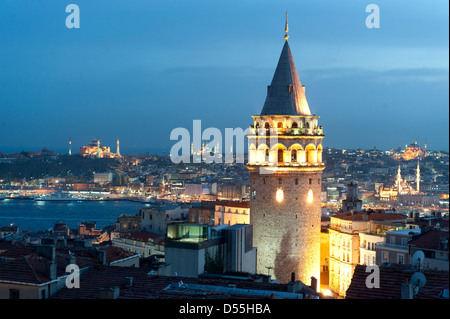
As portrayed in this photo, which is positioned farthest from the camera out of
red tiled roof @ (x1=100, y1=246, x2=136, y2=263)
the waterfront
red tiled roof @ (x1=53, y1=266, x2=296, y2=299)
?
the waterfront

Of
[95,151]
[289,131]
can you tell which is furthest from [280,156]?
[95,151]

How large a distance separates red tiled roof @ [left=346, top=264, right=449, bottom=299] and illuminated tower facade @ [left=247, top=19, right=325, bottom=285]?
565 cm

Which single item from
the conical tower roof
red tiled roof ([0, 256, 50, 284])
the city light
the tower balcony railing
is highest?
the conical tower roof

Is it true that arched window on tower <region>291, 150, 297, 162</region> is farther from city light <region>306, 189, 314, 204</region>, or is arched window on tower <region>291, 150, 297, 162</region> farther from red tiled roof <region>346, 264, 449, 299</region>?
red tiled roof <region>346, 264, 449, 299</region>

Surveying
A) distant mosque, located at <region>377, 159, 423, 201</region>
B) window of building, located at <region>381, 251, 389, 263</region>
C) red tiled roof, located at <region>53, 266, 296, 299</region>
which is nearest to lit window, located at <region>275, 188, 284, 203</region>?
window of building, located at <region>381, 251, 389, 263</region>

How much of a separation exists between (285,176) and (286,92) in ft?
4.46

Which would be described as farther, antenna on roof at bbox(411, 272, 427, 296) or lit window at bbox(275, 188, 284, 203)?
lit window at bbox(275, 188, 284, 203)

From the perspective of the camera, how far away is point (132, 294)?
250 inches

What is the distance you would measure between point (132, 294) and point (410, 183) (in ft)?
131

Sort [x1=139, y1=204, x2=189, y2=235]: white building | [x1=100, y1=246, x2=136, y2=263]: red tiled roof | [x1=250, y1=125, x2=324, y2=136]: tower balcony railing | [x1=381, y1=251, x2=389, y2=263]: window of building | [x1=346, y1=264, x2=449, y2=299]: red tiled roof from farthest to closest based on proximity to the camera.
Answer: [x1=139, y1=204, x2=189, y2=235]: white building
[x1=381, y1=251, x2=389, y2=263]: window of building
[x1=250, y1=125, x2=324, y2=136]: tower balcony railing
[x1=100, y1=246, x2=136, y2=263]: red tiled roof
[x1=346, y1=264, x2=449, y2=299]: red tiled roof

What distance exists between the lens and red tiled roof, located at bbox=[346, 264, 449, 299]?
5875 millimetres

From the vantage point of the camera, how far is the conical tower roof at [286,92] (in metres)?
12.0
